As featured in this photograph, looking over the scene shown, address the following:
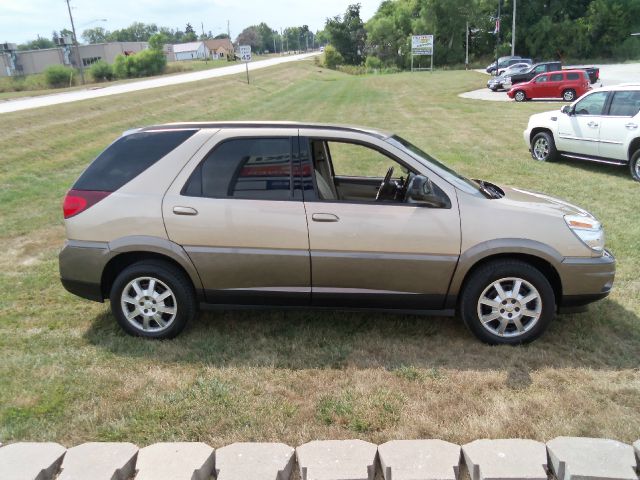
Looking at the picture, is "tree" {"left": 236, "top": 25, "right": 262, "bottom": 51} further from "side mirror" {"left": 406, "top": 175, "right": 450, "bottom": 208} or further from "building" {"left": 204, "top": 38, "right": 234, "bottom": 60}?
"side mirror" {"left": 406, "top": 175, "right": 450, "bottom": 208}

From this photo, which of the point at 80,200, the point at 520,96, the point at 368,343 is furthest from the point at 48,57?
the point at 368,343

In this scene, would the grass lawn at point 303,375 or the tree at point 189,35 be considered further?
the tree at point 189,35

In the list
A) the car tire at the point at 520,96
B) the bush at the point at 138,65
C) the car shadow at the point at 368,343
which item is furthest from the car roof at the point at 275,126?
the bush at the point at 138,65

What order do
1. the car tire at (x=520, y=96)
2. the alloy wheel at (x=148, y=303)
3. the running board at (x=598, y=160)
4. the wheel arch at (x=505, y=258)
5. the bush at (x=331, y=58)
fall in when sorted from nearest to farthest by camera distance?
the wheel arch at (x=505, y=258) < the alloy wheel at (x=148, y=303) < the running board at (x=598, y=160) < the car tire at (x=520, y=96) < the bush at (x=331, y=58)

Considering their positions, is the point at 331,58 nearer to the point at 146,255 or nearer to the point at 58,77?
the point at 58,77

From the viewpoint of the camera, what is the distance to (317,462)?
2891 millimetres

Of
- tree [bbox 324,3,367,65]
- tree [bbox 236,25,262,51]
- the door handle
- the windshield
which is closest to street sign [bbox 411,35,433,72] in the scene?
tree [bbox 324,3,367,65]

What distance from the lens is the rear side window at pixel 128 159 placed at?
14.0 feet

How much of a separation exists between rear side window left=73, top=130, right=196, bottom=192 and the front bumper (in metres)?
3.09

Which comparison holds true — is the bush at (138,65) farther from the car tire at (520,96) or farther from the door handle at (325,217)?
the door handle at (325,217)

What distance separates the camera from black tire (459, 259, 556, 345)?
4.04m

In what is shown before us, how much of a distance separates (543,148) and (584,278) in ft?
27.6

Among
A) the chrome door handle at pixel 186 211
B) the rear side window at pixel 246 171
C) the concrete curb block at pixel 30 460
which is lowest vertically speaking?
the concrete curb block at pixel 30 460

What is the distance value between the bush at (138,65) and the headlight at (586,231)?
59397 mm
